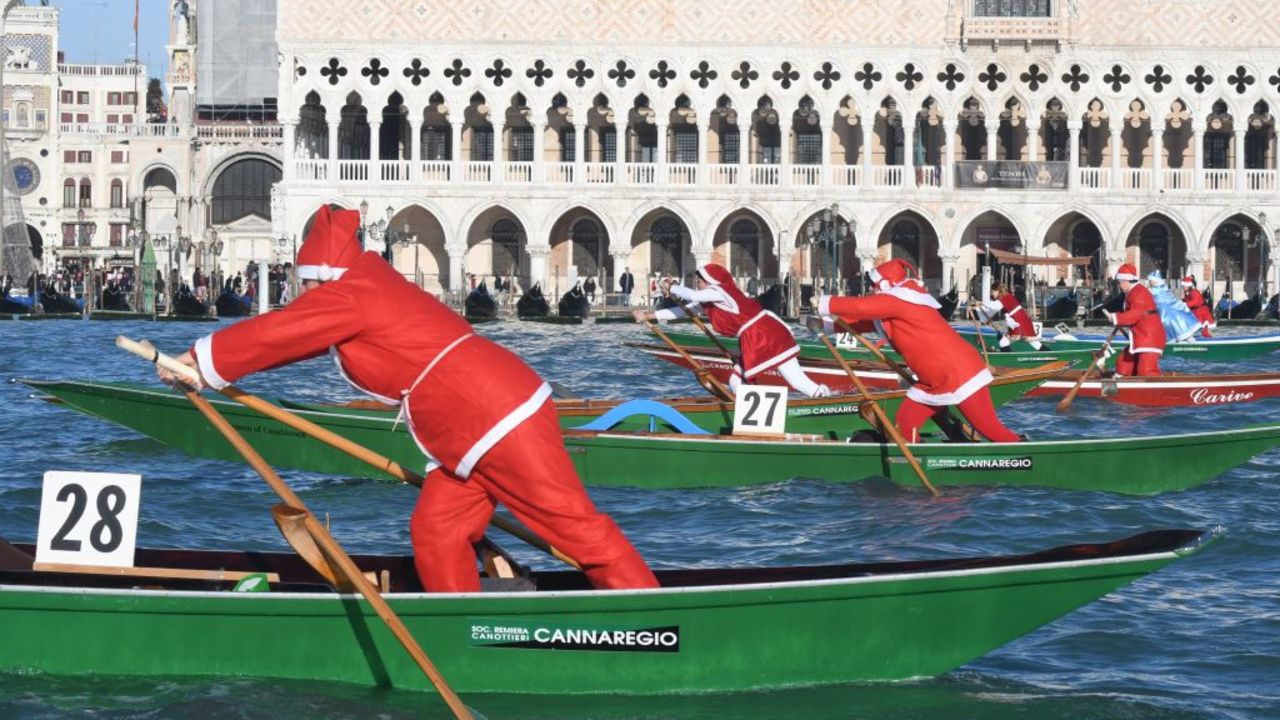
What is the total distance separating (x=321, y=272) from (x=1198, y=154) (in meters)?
41.7

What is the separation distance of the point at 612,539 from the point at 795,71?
130 ft

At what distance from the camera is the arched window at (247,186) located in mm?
65500

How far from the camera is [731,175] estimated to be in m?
47.2

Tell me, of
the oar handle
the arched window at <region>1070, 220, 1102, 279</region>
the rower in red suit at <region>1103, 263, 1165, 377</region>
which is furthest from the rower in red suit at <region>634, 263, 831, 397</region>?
the arched window at <region>1070, 220, 1102, 279</region>

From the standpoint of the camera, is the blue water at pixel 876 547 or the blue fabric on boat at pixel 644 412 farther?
the blue fabric on boat at pixel 644 412

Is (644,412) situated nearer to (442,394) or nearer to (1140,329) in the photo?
(442,394)

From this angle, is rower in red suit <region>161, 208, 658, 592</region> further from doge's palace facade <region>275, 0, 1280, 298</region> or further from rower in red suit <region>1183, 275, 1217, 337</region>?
doge's palace facade <region>275, 0, 1280, 298</region>

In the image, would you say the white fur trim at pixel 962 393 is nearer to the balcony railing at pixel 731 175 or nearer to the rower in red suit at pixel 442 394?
the rower in red suit at pixel 442 394

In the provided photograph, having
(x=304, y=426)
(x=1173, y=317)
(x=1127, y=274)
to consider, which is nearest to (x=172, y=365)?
(x=304, y=426)

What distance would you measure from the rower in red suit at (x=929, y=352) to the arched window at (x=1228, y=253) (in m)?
37.0

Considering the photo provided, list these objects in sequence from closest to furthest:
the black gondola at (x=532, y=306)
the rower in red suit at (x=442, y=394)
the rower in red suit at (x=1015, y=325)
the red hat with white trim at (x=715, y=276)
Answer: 1. the rower in red suit at (x=442, y=394)
2. the red hat with white trim at (x=715, y=276)
3. the rower in red suit at (x=1015, y=325)
4. the black gondola at (x=532, y=306)

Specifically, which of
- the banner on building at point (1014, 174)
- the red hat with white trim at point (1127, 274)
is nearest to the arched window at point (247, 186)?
the banner on building at point (1014, 174)

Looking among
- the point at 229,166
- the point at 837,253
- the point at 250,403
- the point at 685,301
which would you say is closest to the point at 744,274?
the point at 837,253

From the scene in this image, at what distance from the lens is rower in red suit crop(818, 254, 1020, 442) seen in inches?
500
